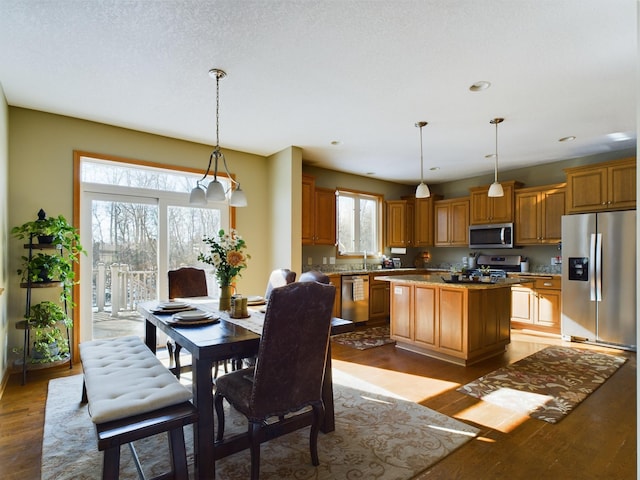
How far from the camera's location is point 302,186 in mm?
5344

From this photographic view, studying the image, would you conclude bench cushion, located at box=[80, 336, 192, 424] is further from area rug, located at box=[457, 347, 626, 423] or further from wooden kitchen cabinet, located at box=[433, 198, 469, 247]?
wooden kitchen cabinet, located at box=[433, 198, 469, 247]

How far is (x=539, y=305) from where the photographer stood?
17.3ft

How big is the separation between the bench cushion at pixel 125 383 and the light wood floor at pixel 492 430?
61cm

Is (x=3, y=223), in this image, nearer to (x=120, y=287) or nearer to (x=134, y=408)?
(x=120, y=287)

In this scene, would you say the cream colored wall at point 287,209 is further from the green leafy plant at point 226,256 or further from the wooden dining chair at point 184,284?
the green leafy plant at point 226,256

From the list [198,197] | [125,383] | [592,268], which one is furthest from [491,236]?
[125,383]

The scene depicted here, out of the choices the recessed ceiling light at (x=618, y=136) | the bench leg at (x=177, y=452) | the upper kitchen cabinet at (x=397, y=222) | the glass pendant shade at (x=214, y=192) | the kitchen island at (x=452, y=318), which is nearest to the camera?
the bench leg at (x=177, y=452)

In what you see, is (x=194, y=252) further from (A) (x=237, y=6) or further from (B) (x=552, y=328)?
(B) (x=552, y=328)

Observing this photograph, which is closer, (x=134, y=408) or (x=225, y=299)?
(x=134, y=408)

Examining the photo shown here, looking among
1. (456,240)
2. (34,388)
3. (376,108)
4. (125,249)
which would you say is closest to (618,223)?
(456,240)

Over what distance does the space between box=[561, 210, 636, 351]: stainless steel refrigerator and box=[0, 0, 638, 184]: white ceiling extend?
3.88 feet

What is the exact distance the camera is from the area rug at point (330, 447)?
6.44 ft

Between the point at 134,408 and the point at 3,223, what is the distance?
269 cm

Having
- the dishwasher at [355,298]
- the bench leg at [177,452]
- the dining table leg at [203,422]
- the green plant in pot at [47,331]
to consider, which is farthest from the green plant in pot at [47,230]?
the dishwasher at [355,298]
